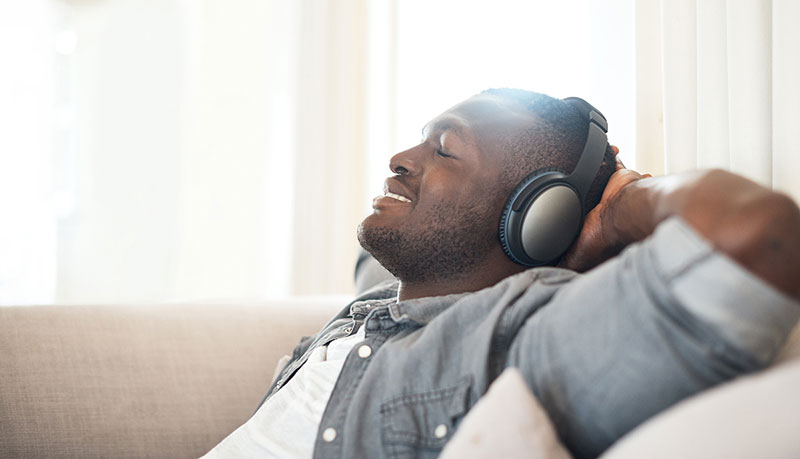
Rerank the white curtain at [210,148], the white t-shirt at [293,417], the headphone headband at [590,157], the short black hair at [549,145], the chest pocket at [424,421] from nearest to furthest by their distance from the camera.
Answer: the chest pocket at [424,421], the white t-shirt at [293,417], the headphone headband at [590,157], the short black hair at [549,145], the white curtain at [210,148]

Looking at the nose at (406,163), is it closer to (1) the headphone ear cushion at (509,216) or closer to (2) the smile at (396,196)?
(2) the smile at (396,196)

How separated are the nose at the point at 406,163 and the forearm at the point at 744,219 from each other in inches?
19.7

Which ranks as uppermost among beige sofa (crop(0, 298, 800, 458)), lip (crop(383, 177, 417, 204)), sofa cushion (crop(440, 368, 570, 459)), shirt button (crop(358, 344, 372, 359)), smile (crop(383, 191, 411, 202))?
lip (crop(383, 177, 417, 204))

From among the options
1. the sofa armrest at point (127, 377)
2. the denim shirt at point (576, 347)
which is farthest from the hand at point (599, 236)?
the sofa armrest at point (127, 377)

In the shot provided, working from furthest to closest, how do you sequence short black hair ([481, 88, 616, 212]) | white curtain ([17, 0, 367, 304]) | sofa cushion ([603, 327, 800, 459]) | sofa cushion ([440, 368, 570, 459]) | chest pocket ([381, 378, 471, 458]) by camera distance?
white curtain ([17, 0, 367, 304])
short black hair ([481, 88, 616, 212])
chest pocket ([381, 378, 471, 458])
sofa cushion ([440, 368, 570, 459])
sofa cushion ([603, 327, 800, 459])

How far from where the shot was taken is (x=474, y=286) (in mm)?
1072

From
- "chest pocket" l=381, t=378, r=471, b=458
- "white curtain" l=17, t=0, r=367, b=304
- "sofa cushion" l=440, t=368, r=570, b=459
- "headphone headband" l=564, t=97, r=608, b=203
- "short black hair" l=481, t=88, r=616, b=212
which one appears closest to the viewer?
"sofa cushion" l=440, t=368, r=570, b=459

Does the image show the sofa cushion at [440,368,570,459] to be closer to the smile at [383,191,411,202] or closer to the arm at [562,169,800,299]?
the arm at [562,169,800,299]

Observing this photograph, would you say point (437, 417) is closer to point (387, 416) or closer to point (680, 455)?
point (387, 416)

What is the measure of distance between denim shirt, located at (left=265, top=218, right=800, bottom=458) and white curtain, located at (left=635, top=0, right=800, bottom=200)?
43 centimetres

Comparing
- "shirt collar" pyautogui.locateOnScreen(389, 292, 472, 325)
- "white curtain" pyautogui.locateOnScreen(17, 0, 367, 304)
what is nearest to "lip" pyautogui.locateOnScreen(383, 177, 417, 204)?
"shirt collar" pyautogui.locateOnScreen(389, 292, 472, 325)

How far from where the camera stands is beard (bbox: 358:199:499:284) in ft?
3.52

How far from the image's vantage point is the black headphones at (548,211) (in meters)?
0.95

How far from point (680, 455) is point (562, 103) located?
2.37 feet
